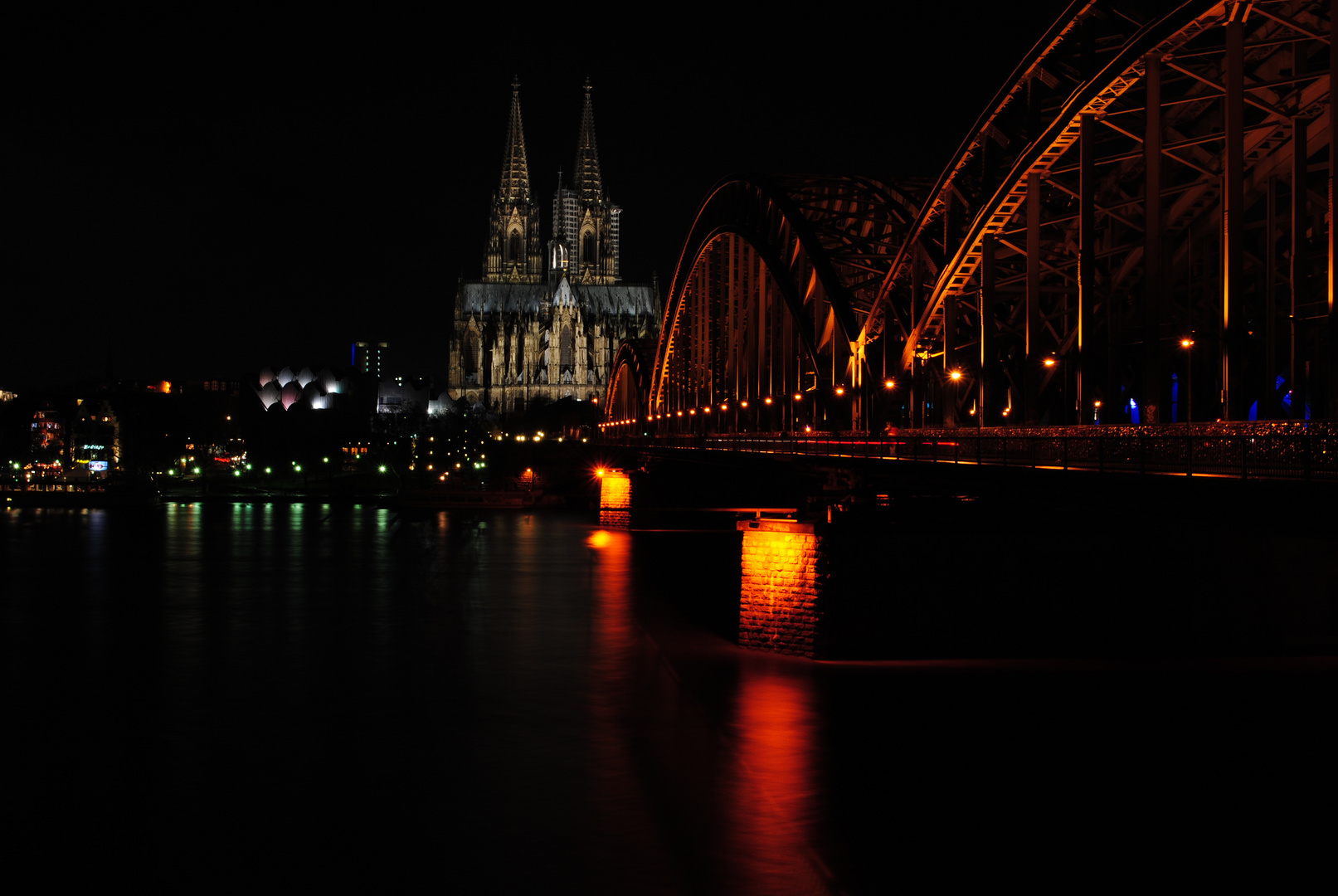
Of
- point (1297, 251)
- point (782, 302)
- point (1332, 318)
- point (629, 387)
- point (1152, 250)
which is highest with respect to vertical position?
point (782, 302)

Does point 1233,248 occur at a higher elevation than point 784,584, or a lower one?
higher

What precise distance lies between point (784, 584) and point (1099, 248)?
52.5ft

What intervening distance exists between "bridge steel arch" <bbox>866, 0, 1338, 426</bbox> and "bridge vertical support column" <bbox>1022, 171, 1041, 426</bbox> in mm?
56

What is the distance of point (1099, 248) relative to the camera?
123ft

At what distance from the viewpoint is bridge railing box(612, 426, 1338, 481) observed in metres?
16.1

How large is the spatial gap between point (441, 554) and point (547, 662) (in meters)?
28.3

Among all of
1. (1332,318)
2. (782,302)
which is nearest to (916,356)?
(1332,318)

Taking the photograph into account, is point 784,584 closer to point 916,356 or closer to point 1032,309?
point 1032,309

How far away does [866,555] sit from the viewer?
25.3 meters

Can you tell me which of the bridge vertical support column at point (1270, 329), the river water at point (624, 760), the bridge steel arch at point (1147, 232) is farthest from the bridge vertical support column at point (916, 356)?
the bridge vertical support column at point (1270, 329)

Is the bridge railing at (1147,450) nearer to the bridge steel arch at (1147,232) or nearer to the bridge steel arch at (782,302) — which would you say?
the bridge steel arch at (1147,232)

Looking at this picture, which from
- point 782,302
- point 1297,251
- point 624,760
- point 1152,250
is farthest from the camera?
point 782,302

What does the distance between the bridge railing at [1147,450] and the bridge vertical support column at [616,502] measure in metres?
43.1

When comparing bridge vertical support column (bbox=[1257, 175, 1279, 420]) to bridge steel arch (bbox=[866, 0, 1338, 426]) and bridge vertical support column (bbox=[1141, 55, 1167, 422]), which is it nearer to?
bridge steel arch (bbox=[866, 0, 1338, 426])
